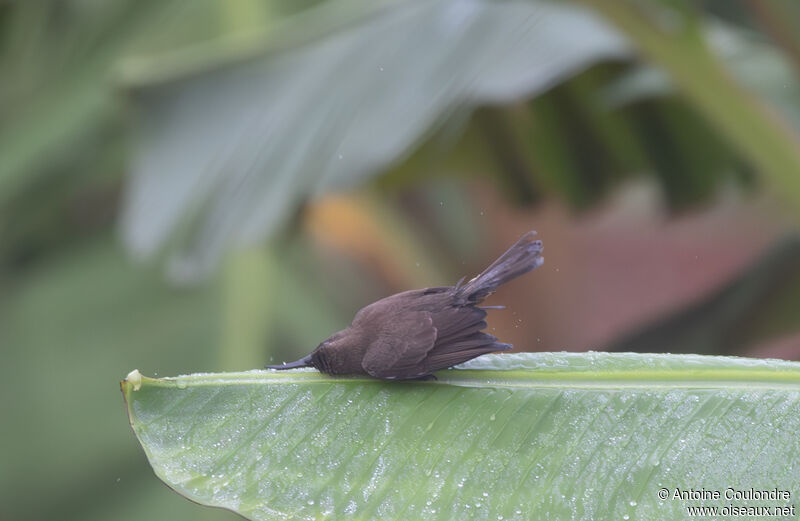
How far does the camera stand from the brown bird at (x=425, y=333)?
30.3 inches

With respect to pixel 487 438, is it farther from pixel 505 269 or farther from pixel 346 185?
pixel 346 185

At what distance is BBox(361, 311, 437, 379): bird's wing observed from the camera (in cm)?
77

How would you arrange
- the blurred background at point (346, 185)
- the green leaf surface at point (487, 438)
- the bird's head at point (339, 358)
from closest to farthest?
1. the green leaf surface at point (487, 438)
2. the bird's head at point (339, 358)
3. the blurred background at point (346, 185)

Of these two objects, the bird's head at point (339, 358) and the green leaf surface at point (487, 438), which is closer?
the green leaf surface at point (487, 438)

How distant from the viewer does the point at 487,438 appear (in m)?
0.74

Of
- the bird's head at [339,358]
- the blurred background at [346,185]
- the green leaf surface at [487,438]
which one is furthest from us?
the blurred background at [346,185]

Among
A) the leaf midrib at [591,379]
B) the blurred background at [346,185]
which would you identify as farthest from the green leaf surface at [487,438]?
the blurred background at [346,185]

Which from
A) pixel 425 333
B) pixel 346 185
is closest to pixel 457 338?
pixel 425 333

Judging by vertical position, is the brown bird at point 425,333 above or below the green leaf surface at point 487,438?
above

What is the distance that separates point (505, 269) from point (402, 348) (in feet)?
0.39

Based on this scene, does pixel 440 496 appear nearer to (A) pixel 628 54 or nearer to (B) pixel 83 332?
(A) pixel 628 54

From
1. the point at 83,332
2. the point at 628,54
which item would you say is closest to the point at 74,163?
the point at 83,332

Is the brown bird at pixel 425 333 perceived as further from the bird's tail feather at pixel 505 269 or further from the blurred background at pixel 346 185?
the blurred background at pixel 346 185

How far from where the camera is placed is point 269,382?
0.77m
